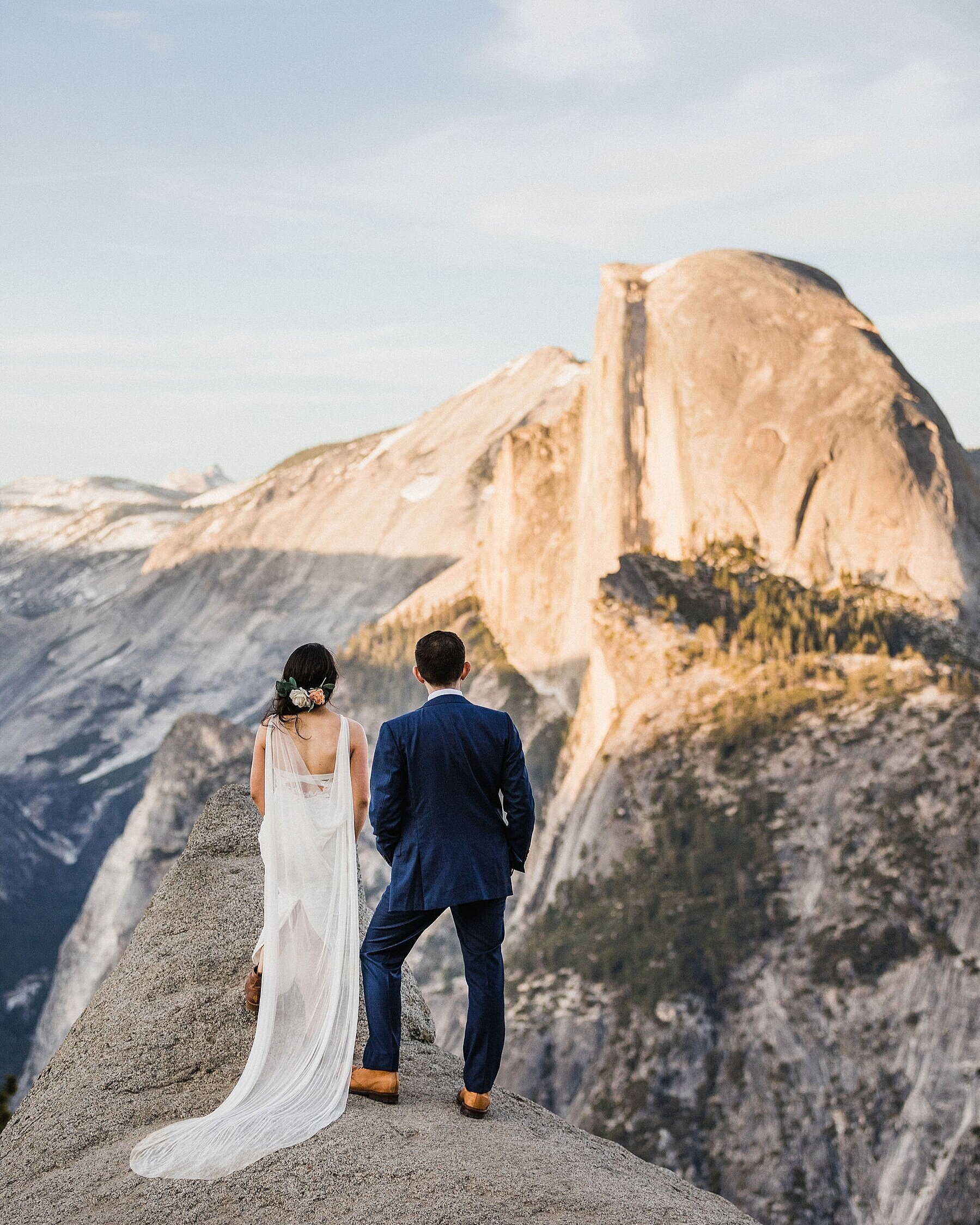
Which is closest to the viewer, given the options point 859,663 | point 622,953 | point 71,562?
point 622,953

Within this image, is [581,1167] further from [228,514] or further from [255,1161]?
[228,514]

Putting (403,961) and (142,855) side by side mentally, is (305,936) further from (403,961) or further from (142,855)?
(142,855)

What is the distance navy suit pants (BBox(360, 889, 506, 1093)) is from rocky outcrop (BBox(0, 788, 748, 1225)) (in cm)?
42

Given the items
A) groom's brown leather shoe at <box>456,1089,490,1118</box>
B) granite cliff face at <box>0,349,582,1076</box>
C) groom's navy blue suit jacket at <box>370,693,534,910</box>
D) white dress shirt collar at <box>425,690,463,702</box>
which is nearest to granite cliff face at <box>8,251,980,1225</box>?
granite cliff face at <box>0,349,582,1076</box>

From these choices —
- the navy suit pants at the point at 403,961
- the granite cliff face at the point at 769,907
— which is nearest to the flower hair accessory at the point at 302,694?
the navy suit pants at the point at 403,961

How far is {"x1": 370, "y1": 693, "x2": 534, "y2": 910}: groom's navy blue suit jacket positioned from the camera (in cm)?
648

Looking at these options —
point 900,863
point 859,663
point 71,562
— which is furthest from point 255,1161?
point 71,562

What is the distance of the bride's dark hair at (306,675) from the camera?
689 centimetres

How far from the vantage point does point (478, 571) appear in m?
83.4

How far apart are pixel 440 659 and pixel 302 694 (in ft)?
2.75

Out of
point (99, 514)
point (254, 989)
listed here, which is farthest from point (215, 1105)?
point (99, 514)

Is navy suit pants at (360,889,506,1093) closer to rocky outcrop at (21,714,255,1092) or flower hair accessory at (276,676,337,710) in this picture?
flower hair accessory at (276,676,337,710)

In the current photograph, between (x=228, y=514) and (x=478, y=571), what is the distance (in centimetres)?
4182

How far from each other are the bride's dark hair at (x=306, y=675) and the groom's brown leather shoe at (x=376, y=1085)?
6.22 ft
